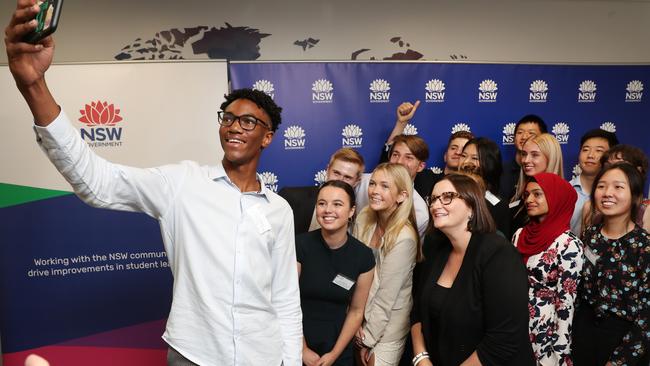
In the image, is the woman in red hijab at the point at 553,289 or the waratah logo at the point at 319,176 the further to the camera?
the waratah logo at the point at 319,176

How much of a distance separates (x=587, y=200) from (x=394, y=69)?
1.75 metres

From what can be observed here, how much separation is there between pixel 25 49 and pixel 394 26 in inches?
142

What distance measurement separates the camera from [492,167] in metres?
3.15

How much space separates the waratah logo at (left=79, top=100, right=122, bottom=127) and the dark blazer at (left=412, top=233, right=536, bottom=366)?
2.44 meters

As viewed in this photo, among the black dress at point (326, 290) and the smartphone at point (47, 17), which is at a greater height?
the smartphone at point (47, 17)

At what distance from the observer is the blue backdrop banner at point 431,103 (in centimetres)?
372

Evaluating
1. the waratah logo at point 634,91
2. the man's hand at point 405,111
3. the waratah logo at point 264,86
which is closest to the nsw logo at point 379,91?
the man's hand at point 405,111

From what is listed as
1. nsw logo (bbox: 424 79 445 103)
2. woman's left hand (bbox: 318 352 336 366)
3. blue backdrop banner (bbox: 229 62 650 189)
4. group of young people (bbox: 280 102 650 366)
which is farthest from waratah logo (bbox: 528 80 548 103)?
woman's left hand (bbox: 318 352 336 366)

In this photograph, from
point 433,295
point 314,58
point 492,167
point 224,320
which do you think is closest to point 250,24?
point 314,58

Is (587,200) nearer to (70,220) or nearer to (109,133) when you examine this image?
(109,133)

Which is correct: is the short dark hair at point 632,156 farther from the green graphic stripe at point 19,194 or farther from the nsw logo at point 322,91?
the green graphic stripe at point 19,194

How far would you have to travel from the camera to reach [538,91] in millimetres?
4156

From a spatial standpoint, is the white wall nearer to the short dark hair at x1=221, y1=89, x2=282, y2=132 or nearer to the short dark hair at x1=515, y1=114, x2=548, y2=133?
the short dark hair at x1=515, y1=114, x2=548, y2=133

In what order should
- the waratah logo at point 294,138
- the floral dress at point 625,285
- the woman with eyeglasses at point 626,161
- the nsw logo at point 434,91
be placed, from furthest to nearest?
the nsw logo at point 434,91
the waratah logo at point 294,138
the woman with eyeglasses at point 626,161
the floral dress at point 625,285
